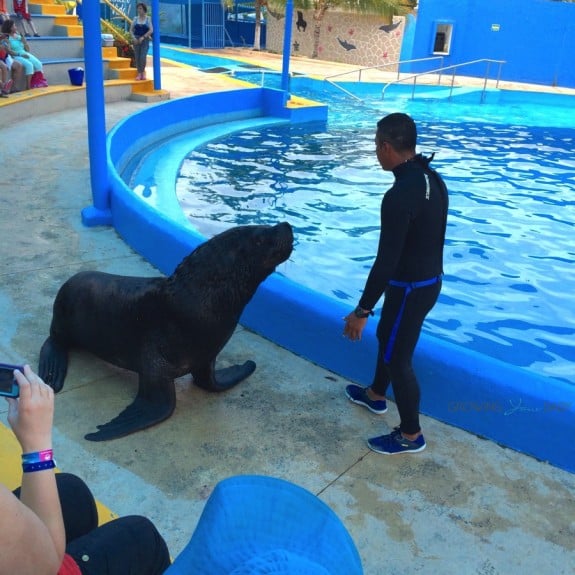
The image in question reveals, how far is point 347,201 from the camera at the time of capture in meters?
8.95

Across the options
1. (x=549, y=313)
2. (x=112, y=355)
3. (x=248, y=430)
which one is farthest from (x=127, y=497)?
(x=549, y=313)

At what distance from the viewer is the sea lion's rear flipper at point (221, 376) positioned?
11.2 feet

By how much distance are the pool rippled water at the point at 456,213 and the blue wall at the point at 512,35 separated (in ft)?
47.9

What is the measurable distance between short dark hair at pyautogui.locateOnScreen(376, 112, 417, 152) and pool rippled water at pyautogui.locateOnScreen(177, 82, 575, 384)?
2924 mm

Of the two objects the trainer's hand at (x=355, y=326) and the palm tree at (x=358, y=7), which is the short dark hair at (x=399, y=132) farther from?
the palm tree at (x=358, y=7)

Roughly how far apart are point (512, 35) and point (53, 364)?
29.4 metres

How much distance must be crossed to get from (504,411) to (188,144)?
9866mm

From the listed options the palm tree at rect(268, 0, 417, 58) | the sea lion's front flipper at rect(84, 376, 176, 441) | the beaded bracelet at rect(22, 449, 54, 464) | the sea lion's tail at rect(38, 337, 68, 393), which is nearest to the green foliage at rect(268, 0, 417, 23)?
the palm tree at rect(268, 0, 417, 58)

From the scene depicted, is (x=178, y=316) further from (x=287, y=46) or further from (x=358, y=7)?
(x=358, y=7)

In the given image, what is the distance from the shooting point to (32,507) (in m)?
1.37

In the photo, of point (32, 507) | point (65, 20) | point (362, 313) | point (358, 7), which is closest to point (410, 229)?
point (362, 313)

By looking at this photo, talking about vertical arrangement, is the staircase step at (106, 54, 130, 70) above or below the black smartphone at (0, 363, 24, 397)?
below

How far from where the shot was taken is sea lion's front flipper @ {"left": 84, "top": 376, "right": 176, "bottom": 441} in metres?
3.03

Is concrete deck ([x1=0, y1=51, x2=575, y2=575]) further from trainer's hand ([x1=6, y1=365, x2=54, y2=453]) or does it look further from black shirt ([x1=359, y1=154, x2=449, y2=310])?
trainer's hand ([x1=6, y1=365, x2=54, y2=453])
